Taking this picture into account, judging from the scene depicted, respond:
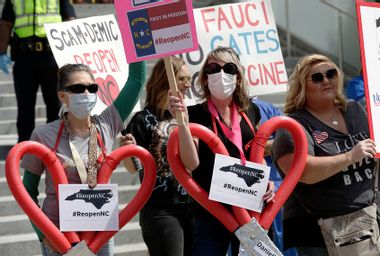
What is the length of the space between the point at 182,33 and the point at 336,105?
966 mm

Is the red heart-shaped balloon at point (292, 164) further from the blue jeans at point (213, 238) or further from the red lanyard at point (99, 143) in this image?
the red lanyard at point (99, 143)

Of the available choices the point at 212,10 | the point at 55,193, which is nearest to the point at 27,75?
the point at 212,10

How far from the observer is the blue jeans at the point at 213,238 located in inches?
208

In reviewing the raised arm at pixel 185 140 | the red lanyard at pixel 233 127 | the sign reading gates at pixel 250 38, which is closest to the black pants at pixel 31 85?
the sign reading gates at pixel 250 38

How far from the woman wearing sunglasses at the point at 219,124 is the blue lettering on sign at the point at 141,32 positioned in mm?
461

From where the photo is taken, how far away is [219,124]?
536 cm

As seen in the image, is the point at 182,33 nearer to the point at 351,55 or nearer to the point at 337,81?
the point at 337,81

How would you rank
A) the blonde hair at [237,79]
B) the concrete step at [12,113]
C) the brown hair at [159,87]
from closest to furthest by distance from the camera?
the blonde hair at [237,79] < the brown hair at [159,87] < the concrete step at [12,113]

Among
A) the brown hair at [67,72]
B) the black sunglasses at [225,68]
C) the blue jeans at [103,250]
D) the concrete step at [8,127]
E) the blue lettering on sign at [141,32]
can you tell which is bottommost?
the concrete step at [8,127]

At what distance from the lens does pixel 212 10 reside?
7.33 metres

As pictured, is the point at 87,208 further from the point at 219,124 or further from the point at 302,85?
the point at 302,85

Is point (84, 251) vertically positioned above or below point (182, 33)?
below

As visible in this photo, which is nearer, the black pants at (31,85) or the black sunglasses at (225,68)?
the black sunglasses at (225,68)

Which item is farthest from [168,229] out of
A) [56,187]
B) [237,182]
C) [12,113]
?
[12,113]
